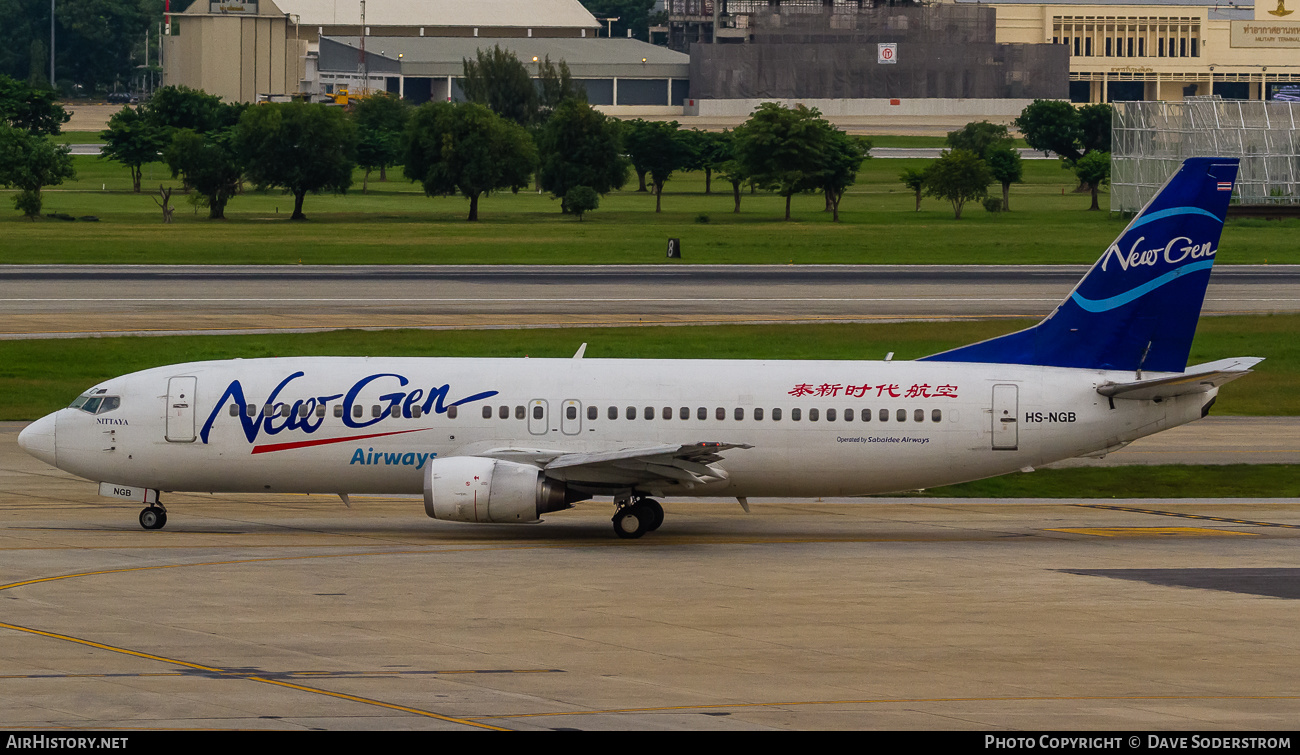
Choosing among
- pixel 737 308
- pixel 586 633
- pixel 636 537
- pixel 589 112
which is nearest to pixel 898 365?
pixel 636 537

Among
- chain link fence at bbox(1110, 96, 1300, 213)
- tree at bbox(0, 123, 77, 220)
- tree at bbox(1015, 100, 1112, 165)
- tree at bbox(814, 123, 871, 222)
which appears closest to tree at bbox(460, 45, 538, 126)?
tree at bbox(1015, 100, 1112, 165)

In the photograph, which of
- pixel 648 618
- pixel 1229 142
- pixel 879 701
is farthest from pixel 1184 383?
pixel 1229 142

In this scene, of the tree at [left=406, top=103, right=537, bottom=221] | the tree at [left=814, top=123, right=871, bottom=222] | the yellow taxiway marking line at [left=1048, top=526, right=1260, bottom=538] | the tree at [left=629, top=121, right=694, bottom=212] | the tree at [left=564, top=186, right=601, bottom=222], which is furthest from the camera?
the tree at [left=629, top=121, right=694, bottom=212]

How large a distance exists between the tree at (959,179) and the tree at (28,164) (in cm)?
7520

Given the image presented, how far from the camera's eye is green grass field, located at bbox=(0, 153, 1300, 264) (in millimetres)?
101938

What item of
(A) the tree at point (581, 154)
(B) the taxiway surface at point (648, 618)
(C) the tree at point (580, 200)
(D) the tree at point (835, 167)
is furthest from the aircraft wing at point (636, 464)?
(A) the tree at point (581, 154)

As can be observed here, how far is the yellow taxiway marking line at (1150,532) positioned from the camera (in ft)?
119

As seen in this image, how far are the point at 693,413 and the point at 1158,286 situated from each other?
10644mm

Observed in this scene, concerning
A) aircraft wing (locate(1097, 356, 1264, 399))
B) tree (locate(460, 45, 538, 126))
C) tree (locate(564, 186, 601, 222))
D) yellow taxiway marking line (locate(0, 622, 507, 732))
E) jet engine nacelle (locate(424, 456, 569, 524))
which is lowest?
yellow taxiway marking line (locate(0, 622, 507, 732))

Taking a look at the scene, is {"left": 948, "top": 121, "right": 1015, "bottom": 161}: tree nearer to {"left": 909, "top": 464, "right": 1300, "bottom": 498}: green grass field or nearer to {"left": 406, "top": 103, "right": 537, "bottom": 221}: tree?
{"left": 406, "top": 103, "right": 537, "bottom": 221}: tree

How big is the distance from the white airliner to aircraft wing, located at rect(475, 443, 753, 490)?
114 mm

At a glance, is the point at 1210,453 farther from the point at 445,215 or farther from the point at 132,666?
the point at 445,215

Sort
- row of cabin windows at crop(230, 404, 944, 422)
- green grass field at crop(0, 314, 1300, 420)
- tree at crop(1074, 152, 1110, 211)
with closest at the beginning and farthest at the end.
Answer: row of cabin windows at crop(230, 404, 944, 422) < green grass field at crop(0, 314, 1300, 420) < tree at crop(1074, 152, 1110, 211)

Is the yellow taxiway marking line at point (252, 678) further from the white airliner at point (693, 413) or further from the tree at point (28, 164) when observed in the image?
the tree at point (28, 164)
